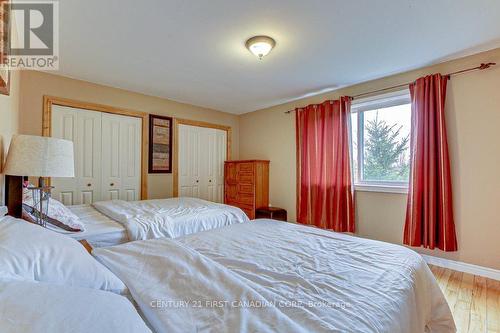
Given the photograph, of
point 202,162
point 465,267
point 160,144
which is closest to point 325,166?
point 465,267

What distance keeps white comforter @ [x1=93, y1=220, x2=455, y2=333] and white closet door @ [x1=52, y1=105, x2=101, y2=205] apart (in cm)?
239

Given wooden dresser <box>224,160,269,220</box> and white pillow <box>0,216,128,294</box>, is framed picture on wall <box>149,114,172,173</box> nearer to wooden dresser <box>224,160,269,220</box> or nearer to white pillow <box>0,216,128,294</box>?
wooden dresser <box>224,160,269,220</box>

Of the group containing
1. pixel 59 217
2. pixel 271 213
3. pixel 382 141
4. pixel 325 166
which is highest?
pixel 382 141

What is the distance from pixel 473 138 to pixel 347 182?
1.40m

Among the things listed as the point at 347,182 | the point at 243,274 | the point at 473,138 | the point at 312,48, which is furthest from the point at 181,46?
the point at 473,138

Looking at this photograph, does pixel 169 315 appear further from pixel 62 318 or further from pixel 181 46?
pixel 181 46

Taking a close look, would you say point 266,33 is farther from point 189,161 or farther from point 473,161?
point 189,161

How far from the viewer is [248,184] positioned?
14.5ft

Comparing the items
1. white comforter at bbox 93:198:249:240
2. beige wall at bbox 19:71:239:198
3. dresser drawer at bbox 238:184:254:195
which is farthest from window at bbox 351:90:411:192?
beige wall at bbox 19:71:239:198

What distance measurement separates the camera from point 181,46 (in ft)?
7.80

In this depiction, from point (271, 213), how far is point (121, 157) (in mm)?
2576

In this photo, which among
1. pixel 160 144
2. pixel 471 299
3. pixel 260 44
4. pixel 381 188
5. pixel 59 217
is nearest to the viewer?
Result: pixel 59 217

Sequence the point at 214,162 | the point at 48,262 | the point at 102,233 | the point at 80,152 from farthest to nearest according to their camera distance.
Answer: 1. the point at 214,162
2. the point at 80,152
3. the point at 102,233
4. the point at 48,262

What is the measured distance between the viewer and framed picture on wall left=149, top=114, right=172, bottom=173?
394 cm
